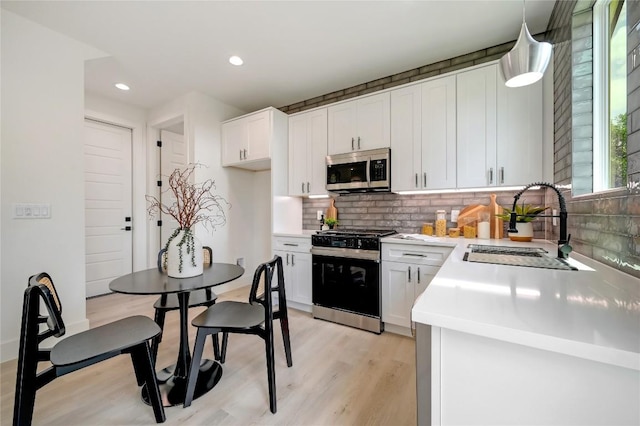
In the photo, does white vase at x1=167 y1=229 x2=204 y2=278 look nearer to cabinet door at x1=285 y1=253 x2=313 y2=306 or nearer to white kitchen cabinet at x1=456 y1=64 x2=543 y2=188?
cabinet door at x1=285 y1=253 x2=313 y2=306

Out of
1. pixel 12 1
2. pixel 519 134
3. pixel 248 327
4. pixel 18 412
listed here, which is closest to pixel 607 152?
pixel 519 134

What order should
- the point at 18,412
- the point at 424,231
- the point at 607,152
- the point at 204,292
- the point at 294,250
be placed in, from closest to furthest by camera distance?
the point at 18,412 → the point at 607,152 → the point at 204,292 → the point at 424,231 → the point at 294,250

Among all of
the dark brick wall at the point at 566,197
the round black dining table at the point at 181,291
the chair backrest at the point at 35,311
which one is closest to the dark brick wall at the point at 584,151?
the dark brick wall at the point at 566,197

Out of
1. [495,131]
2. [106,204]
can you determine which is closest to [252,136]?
[106,204]

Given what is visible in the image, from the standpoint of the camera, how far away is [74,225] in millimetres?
2469

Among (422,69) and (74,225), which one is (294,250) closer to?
(74,225)

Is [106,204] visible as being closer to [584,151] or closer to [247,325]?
[247,325]

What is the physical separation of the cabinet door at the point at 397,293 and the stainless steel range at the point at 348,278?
64 millimetres

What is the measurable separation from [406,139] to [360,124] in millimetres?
548

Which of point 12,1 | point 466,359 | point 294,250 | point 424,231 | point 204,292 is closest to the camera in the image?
point 466,359

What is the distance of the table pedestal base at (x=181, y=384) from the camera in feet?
5.32

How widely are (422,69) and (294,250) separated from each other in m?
2.44

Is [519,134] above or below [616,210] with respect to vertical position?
above

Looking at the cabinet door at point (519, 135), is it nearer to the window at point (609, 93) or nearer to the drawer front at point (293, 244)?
the window at point (609, 93)
